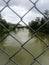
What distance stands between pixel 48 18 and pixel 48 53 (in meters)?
9.08

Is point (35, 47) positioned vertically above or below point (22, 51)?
above

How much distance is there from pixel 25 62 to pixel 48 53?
4.76ft

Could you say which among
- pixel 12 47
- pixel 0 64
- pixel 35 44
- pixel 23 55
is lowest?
pixel 0 64

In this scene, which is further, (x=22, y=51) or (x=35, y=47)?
(x=35, y=47)

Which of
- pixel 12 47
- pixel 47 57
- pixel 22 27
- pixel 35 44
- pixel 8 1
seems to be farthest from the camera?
pixel 35 44

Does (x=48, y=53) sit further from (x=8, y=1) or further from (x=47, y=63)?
(x=8, y=1)

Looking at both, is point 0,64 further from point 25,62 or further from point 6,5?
point 6,5

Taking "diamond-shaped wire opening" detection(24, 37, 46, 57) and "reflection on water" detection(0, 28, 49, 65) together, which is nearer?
"reflection on water" detection(0, 28, 49, 65)

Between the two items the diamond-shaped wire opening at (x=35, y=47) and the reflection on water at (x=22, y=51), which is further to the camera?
the diamond-shaped wire opening at (x=35, y=47)

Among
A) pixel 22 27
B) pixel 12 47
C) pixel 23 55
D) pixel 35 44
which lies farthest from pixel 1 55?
pixel 22 27

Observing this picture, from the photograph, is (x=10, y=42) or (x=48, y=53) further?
(x=10, y=42)

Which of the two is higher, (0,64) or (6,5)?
(0,64)

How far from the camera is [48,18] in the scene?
0.56 metres

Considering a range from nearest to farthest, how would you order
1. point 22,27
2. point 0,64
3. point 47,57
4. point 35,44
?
point 22,27 → point 0,64 → point 47,57 → point 35,44
